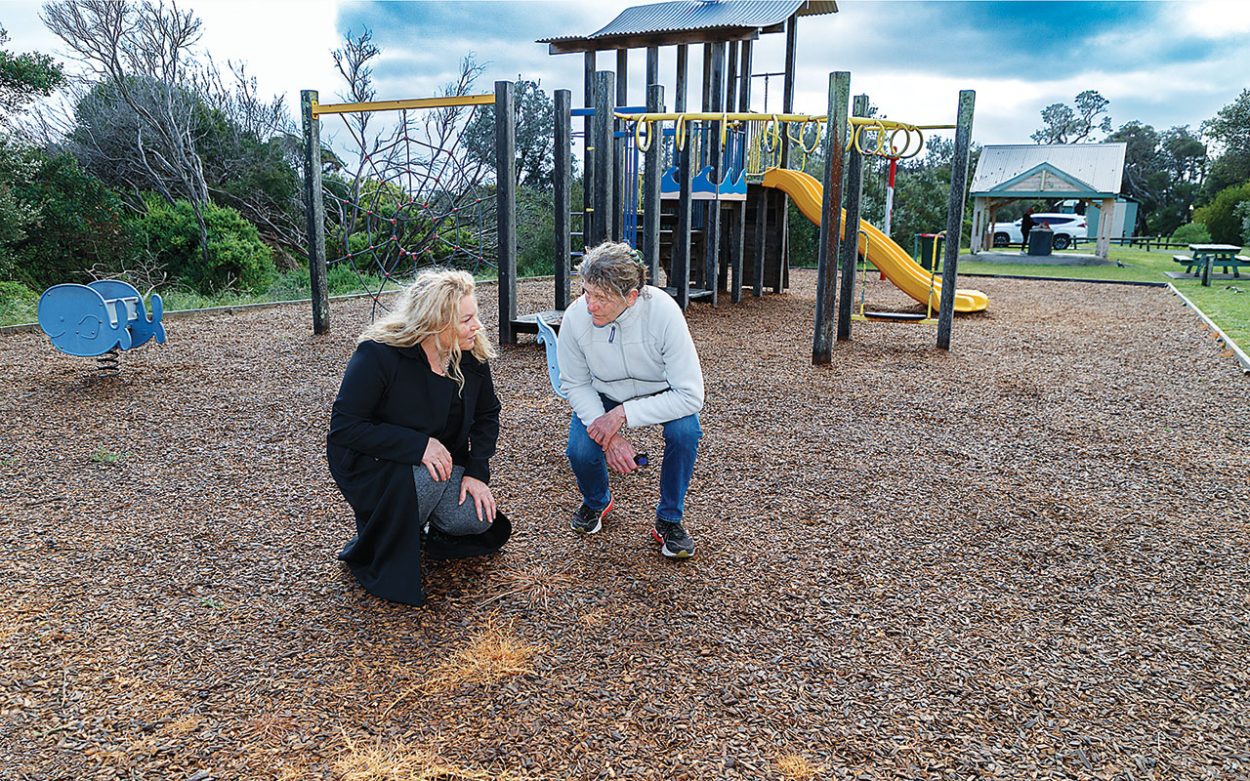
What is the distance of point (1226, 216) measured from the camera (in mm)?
23078

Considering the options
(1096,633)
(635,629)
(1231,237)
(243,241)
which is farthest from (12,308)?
(1231,237)

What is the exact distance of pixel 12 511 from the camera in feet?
11.7

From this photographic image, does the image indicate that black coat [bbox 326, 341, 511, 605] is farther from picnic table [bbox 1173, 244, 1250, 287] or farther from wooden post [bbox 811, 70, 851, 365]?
→ picnic table [bbox 1173, 244, 1250, 287]

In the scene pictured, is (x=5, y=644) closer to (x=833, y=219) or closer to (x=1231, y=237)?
(x=833, y=219)

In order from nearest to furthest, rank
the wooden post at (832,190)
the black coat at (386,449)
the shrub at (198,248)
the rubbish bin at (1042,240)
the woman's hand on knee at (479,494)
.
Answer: the black coat at (386,449) < the woman's hand on knee at (479,494) < the wooden post at (832,190) < the shrub at (198,248) < the rubbish bin at (1042,240)

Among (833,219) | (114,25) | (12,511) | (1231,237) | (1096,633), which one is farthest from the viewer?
(1231,237)

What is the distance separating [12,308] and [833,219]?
9.50m

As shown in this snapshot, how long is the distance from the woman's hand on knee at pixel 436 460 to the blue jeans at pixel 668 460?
66 cm

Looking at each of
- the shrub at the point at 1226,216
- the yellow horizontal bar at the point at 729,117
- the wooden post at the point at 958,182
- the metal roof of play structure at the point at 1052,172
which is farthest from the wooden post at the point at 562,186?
the shrub at the point at 1226,216

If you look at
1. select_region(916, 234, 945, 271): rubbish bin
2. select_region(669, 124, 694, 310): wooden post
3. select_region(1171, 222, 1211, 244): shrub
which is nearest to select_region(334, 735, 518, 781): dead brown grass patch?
select_region(916, 234, 945, 271): rubbish bin

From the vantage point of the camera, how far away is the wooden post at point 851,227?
7598 mm

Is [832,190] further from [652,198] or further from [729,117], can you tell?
[652,198]

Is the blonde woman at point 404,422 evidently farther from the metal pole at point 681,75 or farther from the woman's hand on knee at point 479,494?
the metal pole at point 681,75

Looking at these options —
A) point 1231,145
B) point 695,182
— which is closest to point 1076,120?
point 1231,145
